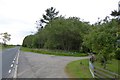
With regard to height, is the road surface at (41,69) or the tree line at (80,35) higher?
the tree line at (80,35)

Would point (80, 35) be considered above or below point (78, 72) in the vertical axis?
above

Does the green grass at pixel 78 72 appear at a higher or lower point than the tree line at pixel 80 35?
lower

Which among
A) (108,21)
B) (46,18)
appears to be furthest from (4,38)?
(108,21)

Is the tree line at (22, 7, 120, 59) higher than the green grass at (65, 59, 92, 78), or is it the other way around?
the tree line at (22, 7, 120, 59)

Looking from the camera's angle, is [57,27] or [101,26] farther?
[57,27]

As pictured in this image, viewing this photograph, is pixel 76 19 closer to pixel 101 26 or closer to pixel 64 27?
pixel 64 27

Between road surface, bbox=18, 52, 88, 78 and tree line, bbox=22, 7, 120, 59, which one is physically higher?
tree line, bbox=22, 7, 120, 59

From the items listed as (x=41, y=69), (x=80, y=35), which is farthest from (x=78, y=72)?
(x=80, y=35)

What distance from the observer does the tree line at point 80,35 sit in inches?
826

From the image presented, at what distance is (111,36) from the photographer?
20.9 metres

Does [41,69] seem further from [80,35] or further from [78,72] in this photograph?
[80,35]

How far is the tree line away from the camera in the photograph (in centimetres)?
2099

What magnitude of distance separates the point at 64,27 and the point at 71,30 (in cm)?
215

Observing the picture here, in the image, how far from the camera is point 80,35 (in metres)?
63.5
